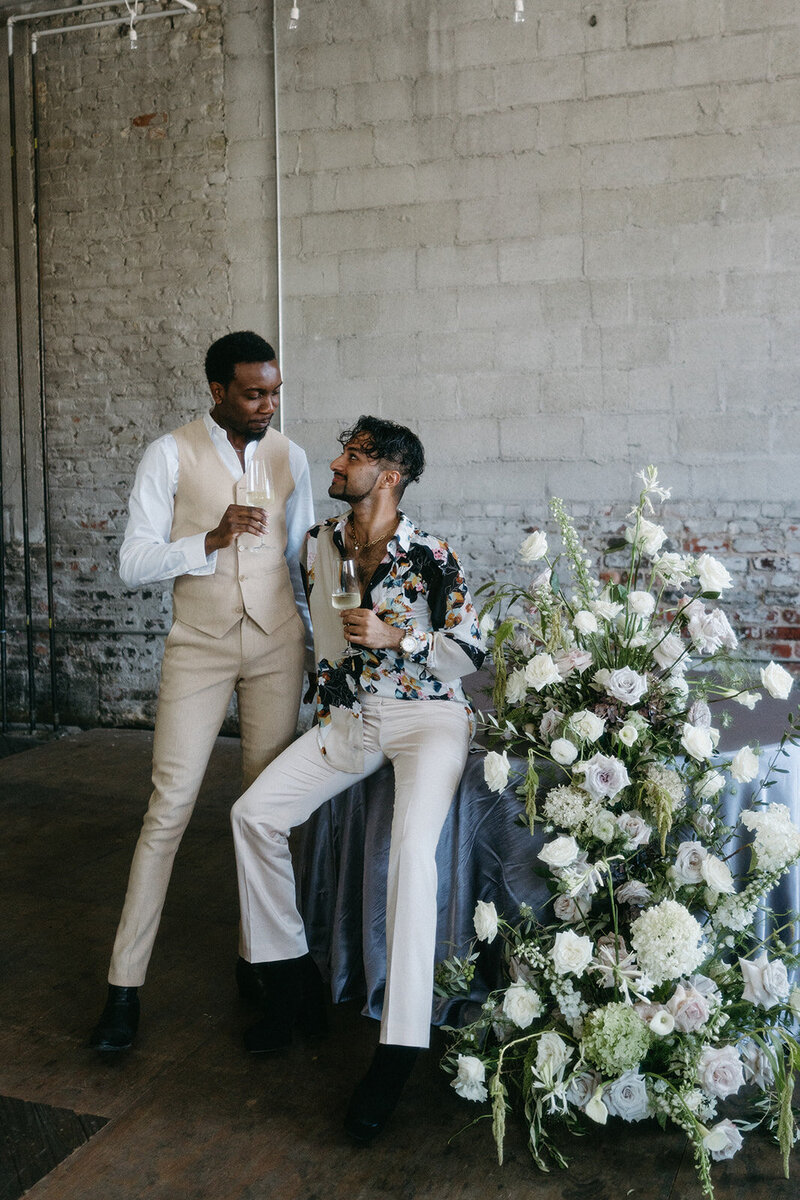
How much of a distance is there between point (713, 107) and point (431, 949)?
4022 mm

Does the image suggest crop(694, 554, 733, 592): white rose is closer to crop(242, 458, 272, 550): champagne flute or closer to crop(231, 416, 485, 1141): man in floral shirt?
crop(231, 416, 485, 1141): man in floral shirt

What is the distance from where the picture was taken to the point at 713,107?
15.4ft

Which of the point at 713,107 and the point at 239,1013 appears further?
the point at 713,107

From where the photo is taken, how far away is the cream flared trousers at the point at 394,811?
2316mm

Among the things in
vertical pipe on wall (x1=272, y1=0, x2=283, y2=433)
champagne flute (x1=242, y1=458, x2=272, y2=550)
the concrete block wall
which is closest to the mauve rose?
champagne flute (x1=242, y1=458, x2=272, y2=550)

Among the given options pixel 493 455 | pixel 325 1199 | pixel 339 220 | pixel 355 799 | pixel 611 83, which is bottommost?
pixel 325 1199

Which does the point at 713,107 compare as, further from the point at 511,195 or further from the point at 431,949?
the point at 431,949

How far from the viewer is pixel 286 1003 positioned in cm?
264

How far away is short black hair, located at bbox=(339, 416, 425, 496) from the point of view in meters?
2.76

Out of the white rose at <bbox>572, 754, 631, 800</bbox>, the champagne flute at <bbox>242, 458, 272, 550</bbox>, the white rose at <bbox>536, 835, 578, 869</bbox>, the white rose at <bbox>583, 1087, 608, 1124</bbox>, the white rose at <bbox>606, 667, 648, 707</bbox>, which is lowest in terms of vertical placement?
the white rose at <bbox>583, 1087, 608, 1124</bbox>

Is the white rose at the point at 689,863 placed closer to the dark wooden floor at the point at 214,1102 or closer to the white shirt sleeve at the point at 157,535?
the dark wooden floor at the point at 214,1102

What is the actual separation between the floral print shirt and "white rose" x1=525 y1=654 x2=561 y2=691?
0.28 meters

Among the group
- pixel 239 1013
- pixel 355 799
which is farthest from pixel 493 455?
pixel 239 1013

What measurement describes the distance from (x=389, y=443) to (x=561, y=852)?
3.78 ft
